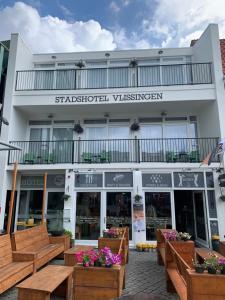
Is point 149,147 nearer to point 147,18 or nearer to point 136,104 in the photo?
point 136,104

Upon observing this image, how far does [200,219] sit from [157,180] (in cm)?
235

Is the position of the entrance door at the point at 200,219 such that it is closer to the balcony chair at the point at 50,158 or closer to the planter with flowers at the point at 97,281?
the balcony chair at the point at 50,158

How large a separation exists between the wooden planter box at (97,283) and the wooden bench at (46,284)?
1.51ft

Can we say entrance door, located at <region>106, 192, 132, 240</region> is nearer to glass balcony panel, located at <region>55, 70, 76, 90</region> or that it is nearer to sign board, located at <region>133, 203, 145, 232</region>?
sign board, located at <region>133, 203, 145, 232</region>

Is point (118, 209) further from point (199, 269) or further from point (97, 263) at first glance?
point (199, 269)

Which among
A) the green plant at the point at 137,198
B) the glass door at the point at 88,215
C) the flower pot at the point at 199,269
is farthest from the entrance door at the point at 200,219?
the flower pot at the point at 199,269

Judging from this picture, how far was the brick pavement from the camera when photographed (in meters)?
4.90

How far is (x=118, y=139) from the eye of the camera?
36.1 feet

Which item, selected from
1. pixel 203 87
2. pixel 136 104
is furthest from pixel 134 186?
pixel 203 87

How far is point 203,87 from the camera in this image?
10320 millimetres

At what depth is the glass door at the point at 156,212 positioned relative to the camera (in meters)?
9.59

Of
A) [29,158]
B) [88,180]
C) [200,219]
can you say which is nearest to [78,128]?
[29,158]

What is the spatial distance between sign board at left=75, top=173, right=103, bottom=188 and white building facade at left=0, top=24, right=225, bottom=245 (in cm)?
4

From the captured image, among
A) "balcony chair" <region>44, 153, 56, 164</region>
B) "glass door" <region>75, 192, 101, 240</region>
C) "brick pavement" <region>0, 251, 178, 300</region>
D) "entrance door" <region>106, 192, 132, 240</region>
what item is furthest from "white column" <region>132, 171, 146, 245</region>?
"balcony chair" <region>44, 153, 56, 164</region>
